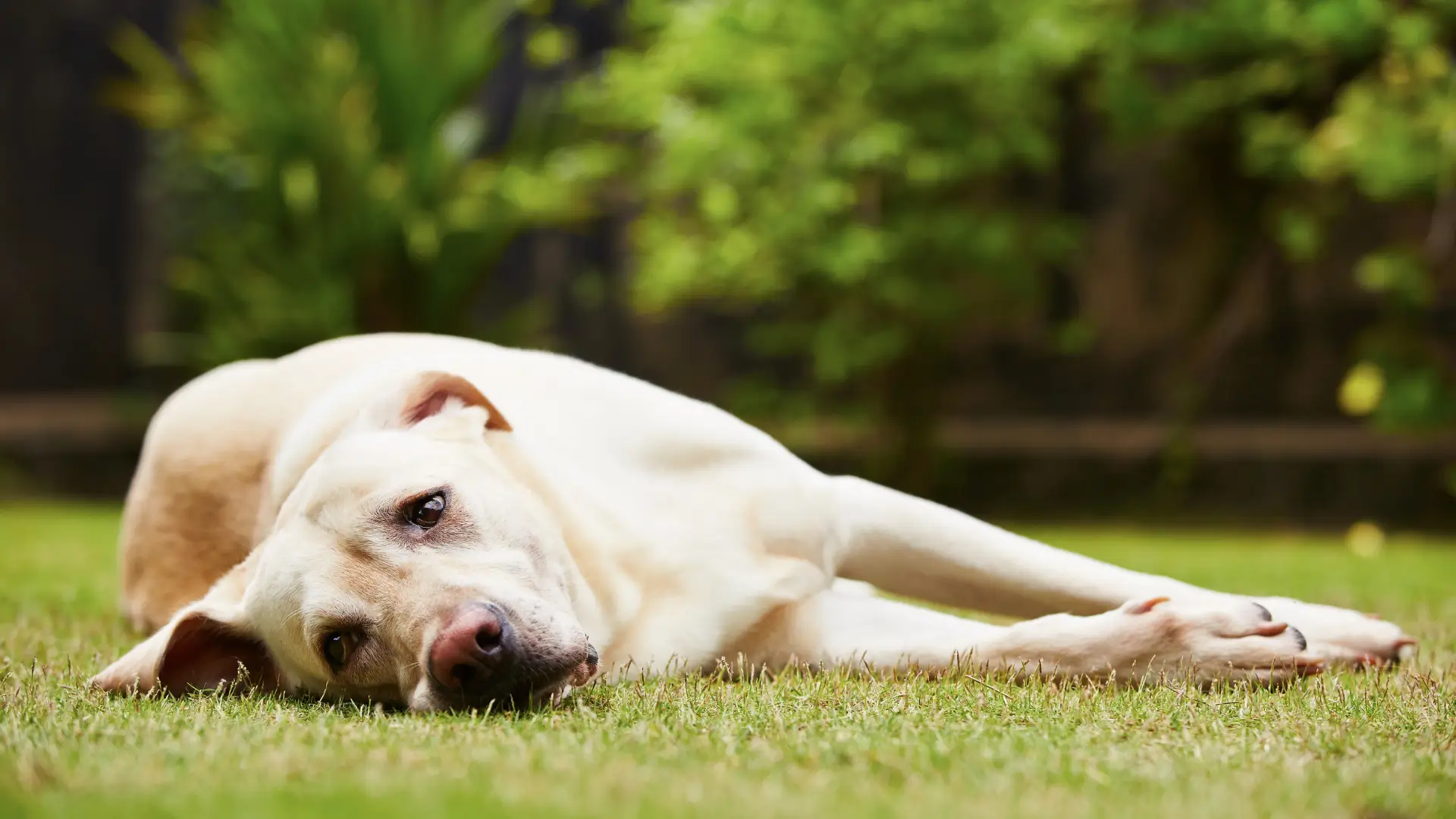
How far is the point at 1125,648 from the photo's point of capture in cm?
201

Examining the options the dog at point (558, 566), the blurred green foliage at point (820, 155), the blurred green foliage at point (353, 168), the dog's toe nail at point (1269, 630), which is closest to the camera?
the dog at point (558, 566)

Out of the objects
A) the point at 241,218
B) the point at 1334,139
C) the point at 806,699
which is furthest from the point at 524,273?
the point at 806,699

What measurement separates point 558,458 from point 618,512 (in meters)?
0.15

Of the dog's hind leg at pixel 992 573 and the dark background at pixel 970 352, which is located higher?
the dark background at pixel 970 352

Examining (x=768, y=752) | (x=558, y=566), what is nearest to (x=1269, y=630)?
(x=768, y=752)

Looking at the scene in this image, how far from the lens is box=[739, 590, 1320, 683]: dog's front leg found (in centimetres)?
199

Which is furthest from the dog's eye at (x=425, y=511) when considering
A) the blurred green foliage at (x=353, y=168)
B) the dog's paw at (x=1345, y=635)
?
the blurred green foliage at (x=353, y=168)

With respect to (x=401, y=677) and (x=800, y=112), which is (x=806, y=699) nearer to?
(x=401, y=677)

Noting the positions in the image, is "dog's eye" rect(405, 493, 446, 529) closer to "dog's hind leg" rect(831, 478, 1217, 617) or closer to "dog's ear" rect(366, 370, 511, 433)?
"dog's ear" rect(366, 370, 511, 433)

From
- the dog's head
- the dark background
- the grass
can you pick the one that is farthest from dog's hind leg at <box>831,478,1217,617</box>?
the dark background

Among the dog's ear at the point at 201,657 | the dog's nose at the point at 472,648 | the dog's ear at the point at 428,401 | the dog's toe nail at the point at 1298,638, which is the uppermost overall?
the dog's ear at the point at 428,401

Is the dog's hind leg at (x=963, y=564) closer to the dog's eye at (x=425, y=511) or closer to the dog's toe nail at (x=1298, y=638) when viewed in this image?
the dog's toe nail at (x=1298, y=638)

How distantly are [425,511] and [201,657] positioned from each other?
50 cm

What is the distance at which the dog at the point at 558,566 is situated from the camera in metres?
1.92
